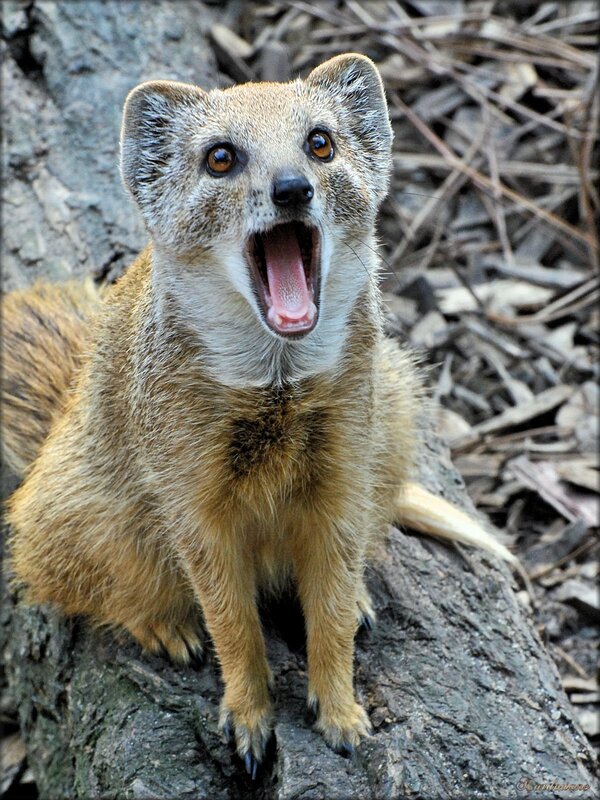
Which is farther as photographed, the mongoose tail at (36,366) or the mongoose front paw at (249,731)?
the mongoose tail at (36,366)

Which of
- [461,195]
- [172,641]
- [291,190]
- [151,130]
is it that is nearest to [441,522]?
[172,641]

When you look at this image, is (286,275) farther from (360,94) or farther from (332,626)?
(332,626)

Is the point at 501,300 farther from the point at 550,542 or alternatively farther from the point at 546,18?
the point at 546,18

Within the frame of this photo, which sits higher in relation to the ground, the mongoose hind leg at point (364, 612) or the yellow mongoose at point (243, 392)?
the yellow mongoose at point (243, 392)

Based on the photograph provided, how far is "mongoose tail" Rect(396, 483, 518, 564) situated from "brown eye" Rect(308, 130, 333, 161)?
1586 mm

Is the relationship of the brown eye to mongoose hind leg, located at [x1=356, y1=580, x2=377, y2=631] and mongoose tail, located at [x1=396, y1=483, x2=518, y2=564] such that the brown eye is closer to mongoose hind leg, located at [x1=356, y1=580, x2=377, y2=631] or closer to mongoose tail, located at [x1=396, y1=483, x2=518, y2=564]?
mongoose tail, located at [x1=396, y1=483, x2=518, y2=564]

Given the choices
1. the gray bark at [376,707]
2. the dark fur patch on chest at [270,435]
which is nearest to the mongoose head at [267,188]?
the dark fur patch on chest at [270,435]

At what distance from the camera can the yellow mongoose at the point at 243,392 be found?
10.2 ft

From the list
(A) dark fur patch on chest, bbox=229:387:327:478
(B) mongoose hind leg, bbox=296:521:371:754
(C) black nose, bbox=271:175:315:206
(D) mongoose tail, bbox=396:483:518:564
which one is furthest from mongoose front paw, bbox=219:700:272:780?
(C) black nose, bbox=271:175:315:206

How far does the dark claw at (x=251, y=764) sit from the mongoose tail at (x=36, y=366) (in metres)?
1.82

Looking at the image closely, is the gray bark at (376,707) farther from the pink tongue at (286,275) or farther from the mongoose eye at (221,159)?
the mongoose eye at (221,159)

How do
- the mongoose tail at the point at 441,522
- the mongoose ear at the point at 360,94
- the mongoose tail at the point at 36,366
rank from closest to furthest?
the mongoose ear at the point at 360,94 → the mongoose tail at the point at 441,522 → the mongoose tail at the point at 36,366

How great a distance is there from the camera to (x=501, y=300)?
22.0 ft

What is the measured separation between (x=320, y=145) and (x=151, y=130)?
643 millimetres
